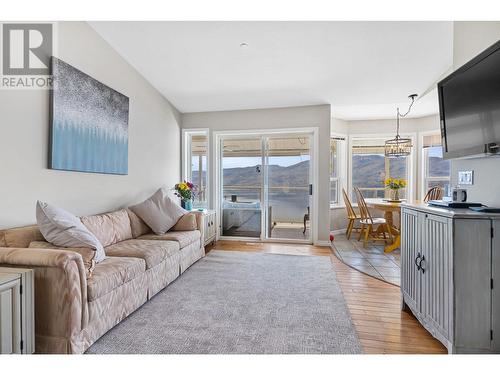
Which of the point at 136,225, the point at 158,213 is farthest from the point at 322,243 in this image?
the point at 136,225

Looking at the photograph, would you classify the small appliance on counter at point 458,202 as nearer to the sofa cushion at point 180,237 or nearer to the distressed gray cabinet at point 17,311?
the sofa cushion at point 180,237

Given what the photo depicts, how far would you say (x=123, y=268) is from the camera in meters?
2.10

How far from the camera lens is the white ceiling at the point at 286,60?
9.60 ft

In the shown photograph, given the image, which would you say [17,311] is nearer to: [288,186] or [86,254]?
[86,254]

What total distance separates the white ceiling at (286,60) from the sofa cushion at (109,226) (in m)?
2.08

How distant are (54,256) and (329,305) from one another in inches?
84.5

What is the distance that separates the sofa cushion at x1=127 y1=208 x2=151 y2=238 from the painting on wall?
0.57 metres

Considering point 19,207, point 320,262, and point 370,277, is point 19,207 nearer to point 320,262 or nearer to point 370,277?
point 320,262

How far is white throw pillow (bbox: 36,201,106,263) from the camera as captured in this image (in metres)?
1.97

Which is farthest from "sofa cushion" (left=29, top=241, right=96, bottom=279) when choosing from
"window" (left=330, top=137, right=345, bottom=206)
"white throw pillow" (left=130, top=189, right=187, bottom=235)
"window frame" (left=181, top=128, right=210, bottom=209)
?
"window" (left=330, top=137, right=345, bottom=206)

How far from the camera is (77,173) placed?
2.80 meters

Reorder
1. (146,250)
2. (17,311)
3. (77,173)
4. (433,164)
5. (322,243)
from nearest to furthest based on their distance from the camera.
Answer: (17,311) → (146,250) → (77,173) → (322,243) → (433,164)

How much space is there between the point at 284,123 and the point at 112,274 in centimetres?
371

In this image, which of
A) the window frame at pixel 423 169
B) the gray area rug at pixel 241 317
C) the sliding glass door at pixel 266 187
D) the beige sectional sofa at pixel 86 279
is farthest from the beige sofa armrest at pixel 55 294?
the window frame at pixel 423 169
